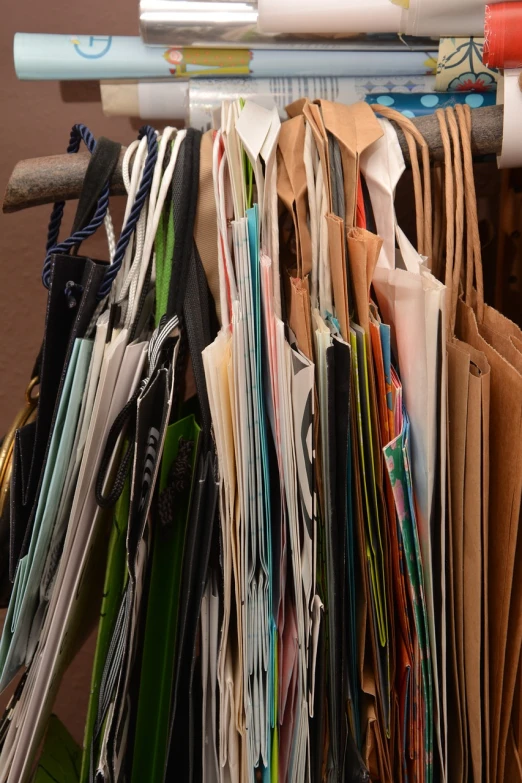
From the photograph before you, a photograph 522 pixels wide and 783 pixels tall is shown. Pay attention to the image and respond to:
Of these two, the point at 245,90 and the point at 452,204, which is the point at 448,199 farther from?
the point at 245,90

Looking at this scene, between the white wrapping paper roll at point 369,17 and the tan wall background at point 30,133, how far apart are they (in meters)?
0.30

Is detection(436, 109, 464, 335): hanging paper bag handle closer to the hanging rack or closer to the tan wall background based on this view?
the hanging rack

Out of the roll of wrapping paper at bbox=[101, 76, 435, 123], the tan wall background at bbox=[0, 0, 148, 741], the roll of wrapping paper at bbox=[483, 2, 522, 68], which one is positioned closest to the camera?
the roll of wrapping paper at bbox=[483, 2, 522, 68]

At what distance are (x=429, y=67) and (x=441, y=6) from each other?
0.24ft

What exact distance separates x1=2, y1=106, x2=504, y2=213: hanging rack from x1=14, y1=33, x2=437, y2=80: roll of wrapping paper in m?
0.10

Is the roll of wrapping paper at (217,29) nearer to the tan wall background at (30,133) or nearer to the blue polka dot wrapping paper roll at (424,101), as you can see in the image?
the blue polka dot wrapping paper roll at (424,101)

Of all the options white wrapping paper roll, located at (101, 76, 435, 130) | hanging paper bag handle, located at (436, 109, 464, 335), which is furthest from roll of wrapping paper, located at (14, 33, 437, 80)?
hanging paper bag handle, located at (436, 109, 464, 335)

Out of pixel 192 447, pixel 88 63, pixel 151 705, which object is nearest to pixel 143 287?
pixel 192 447

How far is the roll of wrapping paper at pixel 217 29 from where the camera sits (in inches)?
23.5

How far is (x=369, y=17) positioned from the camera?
576mm

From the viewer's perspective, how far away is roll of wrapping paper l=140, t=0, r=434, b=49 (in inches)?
23.5

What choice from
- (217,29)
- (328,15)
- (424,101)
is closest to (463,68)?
(424,101)

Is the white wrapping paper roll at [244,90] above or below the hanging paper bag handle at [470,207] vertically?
above

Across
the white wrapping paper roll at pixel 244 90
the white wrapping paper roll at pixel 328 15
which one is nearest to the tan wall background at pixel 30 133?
the white wrapping paper roll at pixel 244 90
